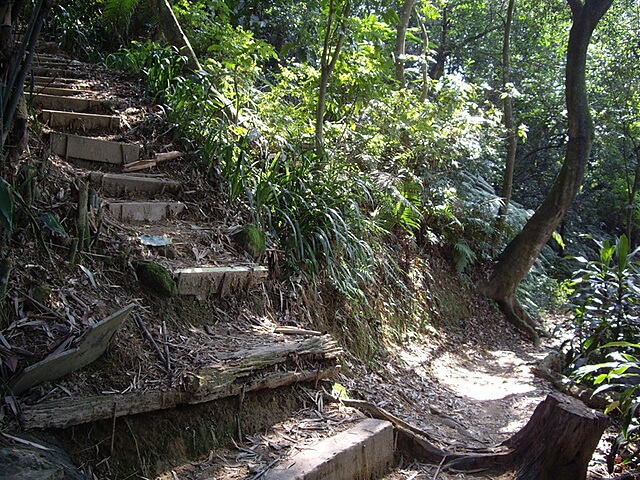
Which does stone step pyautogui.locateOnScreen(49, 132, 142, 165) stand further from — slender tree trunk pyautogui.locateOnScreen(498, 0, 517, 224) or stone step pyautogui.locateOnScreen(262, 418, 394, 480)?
slender tree trunk pyautogui.locateOnScreen(498, 0, 517, 224)

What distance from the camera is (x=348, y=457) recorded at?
98.4 inches

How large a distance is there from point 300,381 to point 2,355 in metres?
1.47

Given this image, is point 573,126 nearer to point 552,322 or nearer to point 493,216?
point 493,216

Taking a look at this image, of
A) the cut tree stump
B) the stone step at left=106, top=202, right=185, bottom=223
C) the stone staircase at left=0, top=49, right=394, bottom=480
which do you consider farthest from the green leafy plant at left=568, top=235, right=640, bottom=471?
the stone step at left=106, top=202, right=185, bottom=223

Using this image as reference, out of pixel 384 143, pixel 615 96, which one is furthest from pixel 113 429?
pixel 615 96

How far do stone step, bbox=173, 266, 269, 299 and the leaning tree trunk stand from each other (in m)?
5.52

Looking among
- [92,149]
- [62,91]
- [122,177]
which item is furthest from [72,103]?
[122,177]

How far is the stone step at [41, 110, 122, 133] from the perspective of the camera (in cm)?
431

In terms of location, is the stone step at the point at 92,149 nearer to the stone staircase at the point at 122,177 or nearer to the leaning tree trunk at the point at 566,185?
the stone staircase at the point at 122,177

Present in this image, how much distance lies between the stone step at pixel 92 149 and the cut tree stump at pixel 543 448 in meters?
2.81

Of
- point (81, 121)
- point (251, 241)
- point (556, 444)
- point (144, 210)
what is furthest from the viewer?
point (81, 121)

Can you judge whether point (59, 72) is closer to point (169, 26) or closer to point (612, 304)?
point (169, 26)

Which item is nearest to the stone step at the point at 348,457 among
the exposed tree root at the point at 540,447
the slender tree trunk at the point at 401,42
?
the exposed tree root at the point at 540,447

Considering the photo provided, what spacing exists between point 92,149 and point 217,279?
164 centimetres
